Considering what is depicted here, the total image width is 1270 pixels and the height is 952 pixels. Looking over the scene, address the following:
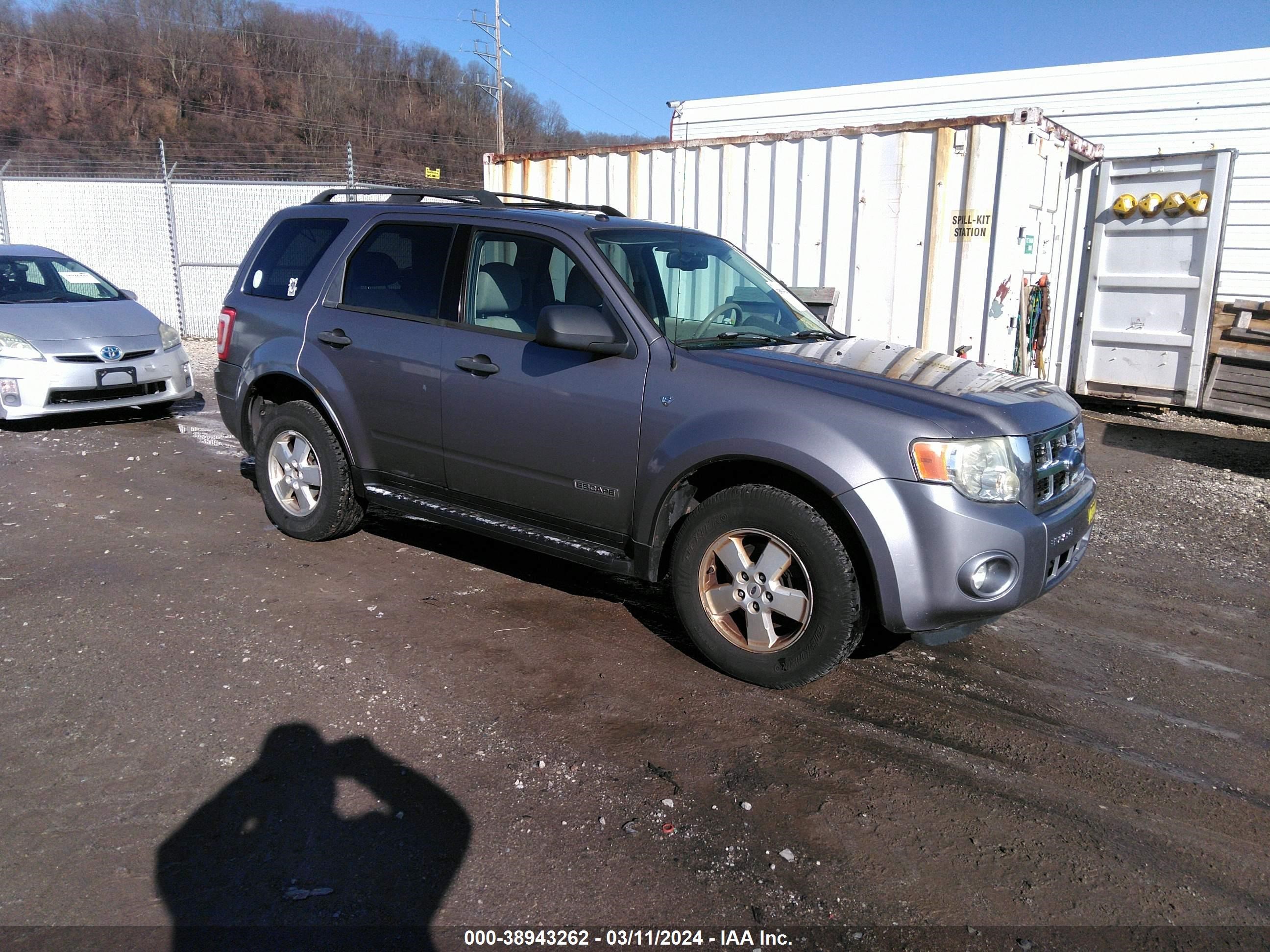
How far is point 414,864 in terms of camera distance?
276 cm

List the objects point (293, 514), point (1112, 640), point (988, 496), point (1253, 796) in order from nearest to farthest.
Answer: point (1253, 796) → point (988, 496) → point (1112, 640) → point (293, 514)

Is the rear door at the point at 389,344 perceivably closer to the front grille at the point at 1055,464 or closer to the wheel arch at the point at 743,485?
the wheel arch at the point at 743,485

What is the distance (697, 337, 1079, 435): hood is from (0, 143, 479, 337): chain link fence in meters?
10.3

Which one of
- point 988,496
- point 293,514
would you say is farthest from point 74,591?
point 988,496

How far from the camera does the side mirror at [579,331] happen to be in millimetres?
4004

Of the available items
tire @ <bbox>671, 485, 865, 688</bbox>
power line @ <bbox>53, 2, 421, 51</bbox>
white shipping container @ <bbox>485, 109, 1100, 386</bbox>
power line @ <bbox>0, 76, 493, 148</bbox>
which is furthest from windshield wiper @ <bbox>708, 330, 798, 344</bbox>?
power line @ <bbox>53, 2, 421, 51</bbox>

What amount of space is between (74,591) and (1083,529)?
484 centimetres

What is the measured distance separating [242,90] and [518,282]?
5890cm

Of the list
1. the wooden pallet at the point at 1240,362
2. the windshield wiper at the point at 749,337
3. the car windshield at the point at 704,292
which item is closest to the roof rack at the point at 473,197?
the car windshield at the point at 704,292

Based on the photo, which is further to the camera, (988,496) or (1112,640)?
(1112,640)

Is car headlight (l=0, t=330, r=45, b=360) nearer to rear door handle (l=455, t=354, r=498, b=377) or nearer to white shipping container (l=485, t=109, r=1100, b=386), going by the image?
rear door handle (l=455, t=354, r=498, b=377)

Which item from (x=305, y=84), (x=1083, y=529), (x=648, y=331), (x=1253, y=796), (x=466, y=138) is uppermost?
(x=305, y=84)

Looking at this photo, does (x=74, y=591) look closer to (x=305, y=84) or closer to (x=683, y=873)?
(x=683, y=873)

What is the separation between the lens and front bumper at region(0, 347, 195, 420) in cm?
803
